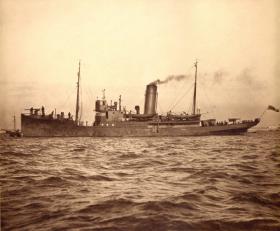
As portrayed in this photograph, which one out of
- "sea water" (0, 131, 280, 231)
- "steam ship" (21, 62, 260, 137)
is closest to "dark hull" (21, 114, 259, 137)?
"steam ship" (21, 62, 260, 137)

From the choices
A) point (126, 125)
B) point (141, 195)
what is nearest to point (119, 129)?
point (126, 125)

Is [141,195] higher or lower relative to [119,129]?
lower

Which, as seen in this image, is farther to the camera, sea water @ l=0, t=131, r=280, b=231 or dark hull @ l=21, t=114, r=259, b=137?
dark hull @ l=21, t=114, r=259, b=137

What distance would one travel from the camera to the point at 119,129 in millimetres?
20188

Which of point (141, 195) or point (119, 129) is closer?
point (141, 195)

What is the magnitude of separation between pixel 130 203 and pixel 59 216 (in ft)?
2.33

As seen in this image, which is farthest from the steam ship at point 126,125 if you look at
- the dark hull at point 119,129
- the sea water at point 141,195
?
the sea water at point 141,195

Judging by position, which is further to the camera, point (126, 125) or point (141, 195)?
point (126, 125)

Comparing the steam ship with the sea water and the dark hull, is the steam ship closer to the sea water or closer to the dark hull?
the dark hull

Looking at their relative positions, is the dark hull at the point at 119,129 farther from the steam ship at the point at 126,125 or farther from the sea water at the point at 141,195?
the sea water at the point at 141,195

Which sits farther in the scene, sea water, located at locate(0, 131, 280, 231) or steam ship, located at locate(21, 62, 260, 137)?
steam ship, located at locate(21, 62, 260, 137)

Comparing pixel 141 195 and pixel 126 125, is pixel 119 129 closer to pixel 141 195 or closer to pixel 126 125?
pixel 126 125

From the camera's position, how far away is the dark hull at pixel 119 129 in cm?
1934

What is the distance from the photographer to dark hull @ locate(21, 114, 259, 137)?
63.5 ft
